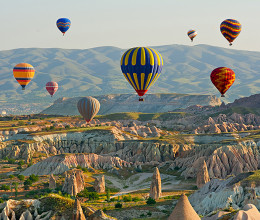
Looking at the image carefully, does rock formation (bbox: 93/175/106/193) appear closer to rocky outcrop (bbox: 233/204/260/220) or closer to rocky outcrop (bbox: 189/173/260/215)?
rocky outcrop (bbox: 189/173/260/215)

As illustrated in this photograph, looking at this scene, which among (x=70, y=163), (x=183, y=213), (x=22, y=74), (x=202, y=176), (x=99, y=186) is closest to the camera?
(x=183, y=213)

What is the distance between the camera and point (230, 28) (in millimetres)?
166625

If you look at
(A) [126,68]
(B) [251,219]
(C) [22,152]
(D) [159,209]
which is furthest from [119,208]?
(C) [22,152]

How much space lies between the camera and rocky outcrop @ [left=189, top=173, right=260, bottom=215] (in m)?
79.6

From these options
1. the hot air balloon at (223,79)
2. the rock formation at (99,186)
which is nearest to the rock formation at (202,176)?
the rock formation at (99,186)

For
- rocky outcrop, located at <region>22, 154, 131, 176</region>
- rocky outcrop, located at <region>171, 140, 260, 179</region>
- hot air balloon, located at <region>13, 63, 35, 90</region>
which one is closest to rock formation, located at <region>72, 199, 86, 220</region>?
rocky outcrop, located at <region>171, 140, 260, 179</region>

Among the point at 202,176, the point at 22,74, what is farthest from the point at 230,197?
the point at 22,74

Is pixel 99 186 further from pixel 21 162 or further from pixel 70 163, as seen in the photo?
pixel 21 162

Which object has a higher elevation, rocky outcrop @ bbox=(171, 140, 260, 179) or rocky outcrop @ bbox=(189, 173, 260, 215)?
rocky outcrop @ bbox=(171, 140, 260, 179)

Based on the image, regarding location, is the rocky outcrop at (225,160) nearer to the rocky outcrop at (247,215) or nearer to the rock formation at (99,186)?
the rock formation at (99,186)

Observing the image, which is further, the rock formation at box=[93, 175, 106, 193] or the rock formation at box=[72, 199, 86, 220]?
the rock formation at box=[93, 175, 106, 193]

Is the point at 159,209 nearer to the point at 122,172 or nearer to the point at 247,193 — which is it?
the point at 247,193

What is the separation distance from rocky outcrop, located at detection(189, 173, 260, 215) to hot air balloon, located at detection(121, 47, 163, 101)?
1221 inches

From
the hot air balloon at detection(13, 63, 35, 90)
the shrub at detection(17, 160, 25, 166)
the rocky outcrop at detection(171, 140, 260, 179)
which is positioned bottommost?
the rocky outcrop at detection(171, 140, 260, 179)
